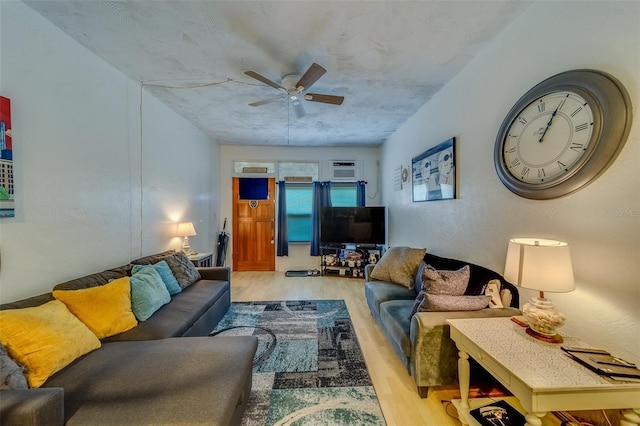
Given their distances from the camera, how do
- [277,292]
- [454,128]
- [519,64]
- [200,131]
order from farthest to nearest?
[200,131]
[277,292]
[454,128]
[519,64]

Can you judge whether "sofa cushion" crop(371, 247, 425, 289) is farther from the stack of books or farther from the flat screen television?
the stack of books

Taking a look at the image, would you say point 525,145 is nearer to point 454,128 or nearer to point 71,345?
point 454,128

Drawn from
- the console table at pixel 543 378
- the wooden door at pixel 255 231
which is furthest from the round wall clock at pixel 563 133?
the wooden door at pixel 255 231

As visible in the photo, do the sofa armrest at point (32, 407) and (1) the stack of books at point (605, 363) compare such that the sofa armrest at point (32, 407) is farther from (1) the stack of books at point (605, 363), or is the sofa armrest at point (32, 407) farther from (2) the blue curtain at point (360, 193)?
(2) the blue curtain at point (360, 193)

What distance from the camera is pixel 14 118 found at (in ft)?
5.64

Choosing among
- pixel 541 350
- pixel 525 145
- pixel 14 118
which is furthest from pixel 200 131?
pixel 541 350

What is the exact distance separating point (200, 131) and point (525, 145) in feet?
15.4

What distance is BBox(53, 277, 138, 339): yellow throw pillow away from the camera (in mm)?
1729

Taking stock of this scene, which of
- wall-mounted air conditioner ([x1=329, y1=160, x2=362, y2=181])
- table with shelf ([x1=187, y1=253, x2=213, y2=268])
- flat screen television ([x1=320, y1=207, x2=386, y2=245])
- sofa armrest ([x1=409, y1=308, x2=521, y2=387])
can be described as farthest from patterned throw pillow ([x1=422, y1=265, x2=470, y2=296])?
wall-mounted air conditioner ([x1=329, y1=160, x2=362, y2=181])

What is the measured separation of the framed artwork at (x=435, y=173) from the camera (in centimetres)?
274

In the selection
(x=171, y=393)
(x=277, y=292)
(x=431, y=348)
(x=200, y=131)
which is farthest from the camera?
(x=200, y=131)

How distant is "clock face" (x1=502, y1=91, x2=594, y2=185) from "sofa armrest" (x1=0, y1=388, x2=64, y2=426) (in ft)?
9.08

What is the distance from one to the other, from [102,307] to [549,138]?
3.29 m

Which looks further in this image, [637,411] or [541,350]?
[541,350]
